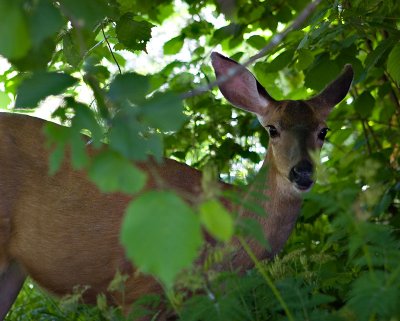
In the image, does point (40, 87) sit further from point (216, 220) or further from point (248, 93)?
point (248, 93)

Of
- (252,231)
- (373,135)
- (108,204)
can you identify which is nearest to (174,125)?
(252,231)

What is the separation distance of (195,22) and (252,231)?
454cm

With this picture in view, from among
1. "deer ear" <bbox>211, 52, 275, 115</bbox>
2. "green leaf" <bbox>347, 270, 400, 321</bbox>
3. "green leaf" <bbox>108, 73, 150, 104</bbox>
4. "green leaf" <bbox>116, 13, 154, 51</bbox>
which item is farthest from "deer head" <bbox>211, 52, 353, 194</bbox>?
"green leaf" <bbox>108, 73, 150, 104</bbox>

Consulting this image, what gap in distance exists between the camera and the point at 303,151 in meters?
5.30

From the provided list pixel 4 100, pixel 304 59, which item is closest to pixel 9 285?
pixel 4 100

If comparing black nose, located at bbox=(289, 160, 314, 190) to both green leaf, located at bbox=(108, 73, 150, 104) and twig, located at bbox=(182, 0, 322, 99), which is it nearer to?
twig, located at bbox=(182, 0, 322, 99)

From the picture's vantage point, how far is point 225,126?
277 inches

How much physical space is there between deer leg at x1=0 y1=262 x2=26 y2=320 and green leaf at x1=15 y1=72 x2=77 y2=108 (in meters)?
3.23

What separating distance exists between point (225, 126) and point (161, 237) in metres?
5.13

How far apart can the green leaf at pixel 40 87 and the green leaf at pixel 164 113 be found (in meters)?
0.26

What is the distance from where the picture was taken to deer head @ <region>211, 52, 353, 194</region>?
5.26m

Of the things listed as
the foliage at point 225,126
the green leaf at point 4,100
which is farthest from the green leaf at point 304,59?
the green leaf at point 4,100

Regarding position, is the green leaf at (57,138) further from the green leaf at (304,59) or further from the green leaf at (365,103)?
the green leaf at (365,103)

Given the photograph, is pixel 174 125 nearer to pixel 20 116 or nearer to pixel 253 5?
pixel 20 116
